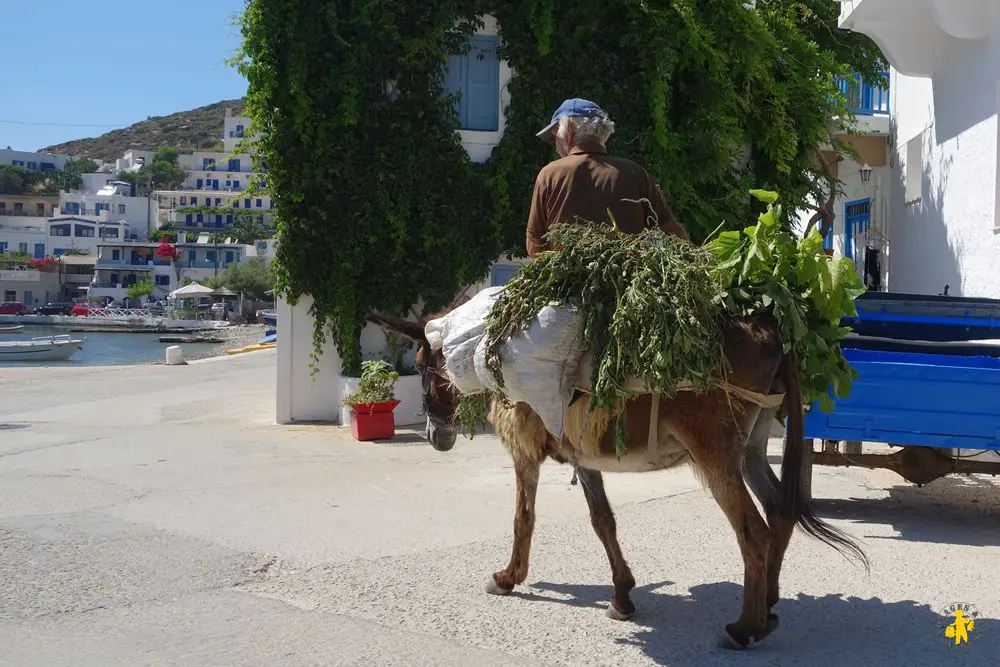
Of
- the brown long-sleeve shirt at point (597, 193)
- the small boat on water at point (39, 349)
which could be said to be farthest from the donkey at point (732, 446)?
the small boat on water at point (39, 349)

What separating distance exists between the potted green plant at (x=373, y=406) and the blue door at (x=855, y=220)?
8.88 m

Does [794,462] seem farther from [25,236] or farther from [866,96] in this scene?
[25,236]

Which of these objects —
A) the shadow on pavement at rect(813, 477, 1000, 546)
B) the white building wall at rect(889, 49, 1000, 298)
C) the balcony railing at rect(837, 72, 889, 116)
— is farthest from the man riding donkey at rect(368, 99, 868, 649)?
the balcony railing at rect(837, 72, 889, 116)

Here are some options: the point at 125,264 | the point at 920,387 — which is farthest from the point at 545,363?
the point at 125,264

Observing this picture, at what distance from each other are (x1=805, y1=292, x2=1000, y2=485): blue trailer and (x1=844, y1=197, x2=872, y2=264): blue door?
9.24 metres

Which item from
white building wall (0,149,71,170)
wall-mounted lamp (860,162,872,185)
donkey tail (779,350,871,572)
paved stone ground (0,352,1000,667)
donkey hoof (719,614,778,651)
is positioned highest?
white building wall (0,149,71,170)

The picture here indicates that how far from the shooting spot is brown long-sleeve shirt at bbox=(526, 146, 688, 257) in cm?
486

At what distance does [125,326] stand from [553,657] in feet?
278

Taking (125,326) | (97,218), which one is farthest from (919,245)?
(97,218)

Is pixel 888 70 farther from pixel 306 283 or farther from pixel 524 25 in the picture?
pixel 306 283

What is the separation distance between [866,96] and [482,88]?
779 centimetres

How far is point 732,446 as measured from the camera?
4305 mm

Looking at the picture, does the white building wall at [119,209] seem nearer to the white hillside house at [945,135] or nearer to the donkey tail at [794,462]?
the white hillside house at [945,135]

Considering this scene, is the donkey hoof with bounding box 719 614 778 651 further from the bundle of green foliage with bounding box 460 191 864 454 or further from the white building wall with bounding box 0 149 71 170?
the white building wall with bounding box 0 149 71 170
